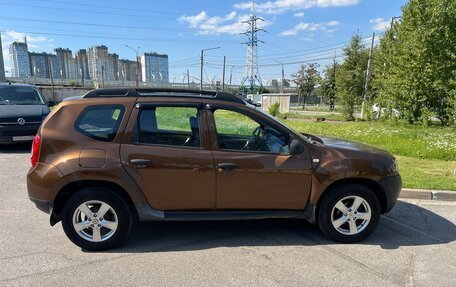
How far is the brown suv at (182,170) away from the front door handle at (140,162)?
0.4 inches

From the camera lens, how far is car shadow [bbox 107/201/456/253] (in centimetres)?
402

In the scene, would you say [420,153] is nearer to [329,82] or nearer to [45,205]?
[45,205]

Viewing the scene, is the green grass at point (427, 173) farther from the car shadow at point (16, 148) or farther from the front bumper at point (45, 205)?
the car shadow at point (16, 148)

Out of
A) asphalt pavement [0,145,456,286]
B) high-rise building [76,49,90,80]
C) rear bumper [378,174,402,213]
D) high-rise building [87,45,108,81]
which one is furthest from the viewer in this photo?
high-rise building [76,49,90,80]

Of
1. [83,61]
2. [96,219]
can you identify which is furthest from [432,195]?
[83,61]

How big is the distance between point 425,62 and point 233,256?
1622cm

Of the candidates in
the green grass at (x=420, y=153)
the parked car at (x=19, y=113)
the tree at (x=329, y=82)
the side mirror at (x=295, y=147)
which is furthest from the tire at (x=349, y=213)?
the tree at (x=329, y=82)

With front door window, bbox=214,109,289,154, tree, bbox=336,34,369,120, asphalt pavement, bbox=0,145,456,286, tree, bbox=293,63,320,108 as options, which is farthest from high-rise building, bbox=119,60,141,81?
front door window, bbox=214,109,289,154

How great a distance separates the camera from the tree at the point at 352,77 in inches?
981

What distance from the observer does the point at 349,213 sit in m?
4.05

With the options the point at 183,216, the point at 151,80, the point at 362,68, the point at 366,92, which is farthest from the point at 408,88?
the point at 151,80

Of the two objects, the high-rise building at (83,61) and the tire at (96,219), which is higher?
the high-rise building at (83,61)

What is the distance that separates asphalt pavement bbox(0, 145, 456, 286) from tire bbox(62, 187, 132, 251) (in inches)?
5.6

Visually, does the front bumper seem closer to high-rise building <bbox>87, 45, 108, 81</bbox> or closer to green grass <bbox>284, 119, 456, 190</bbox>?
green grass <bbox>284, 119, 456, 190</bbox>
